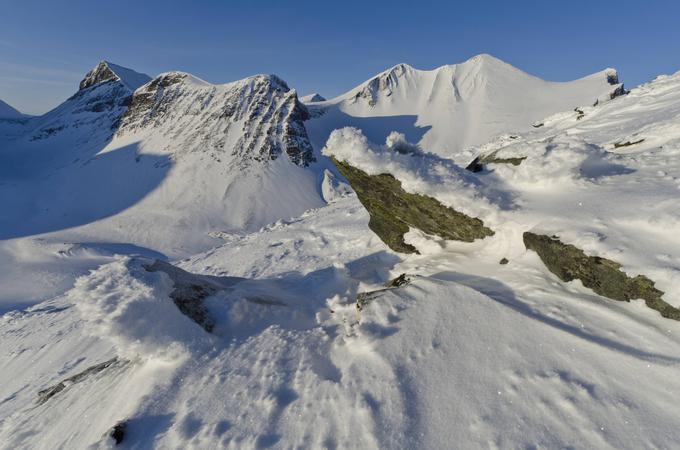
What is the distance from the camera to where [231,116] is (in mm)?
55719

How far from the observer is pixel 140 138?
5659 cm

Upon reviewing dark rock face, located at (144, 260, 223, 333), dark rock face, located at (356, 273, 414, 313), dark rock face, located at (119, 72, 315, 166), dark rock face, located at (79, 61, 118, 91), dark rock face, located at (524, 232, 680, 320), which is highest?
dark rock face, located at (79, 61, 118, 91)

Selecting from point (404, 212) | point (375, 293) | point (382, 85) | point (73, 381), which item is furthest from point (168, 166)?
point (382, 85)

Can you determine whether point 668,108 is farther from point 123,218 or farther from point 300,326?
point 123,218

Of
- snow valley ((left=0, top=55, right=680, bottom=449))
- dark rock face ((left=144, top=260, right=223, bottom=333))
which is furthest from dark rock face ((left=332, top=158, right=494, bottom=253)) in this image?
dark rock face ((left=144, top=260, right=223, bottom=333))

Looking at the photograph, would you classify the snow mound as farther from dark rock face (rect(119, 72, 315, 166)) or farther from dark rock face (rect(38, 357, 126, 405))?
dark rock face (rect(119, 72, 315, 166))

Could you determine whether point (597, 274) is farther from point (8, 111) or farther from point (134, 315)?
point (8, 111)

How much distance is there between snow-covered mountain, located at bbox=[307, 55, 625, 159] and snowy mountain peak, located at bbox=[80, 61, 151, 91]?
153 ft

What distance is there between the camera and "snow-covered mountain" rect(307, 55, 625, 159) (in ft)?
233

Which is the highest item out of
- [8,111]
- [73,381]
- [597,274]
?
[8,111]

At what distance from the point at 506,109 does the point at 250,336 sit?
83.0 m

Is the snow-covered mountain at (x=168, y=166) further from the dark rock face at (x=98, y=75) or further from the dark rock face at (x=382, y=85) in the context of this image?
the dark rock face at (x=382, y=85)

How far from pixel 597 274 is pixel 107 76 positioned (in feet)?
345

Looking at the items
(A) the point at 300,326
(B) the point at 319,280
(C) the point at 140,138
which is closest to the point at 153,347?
(A) the point at 300,326
